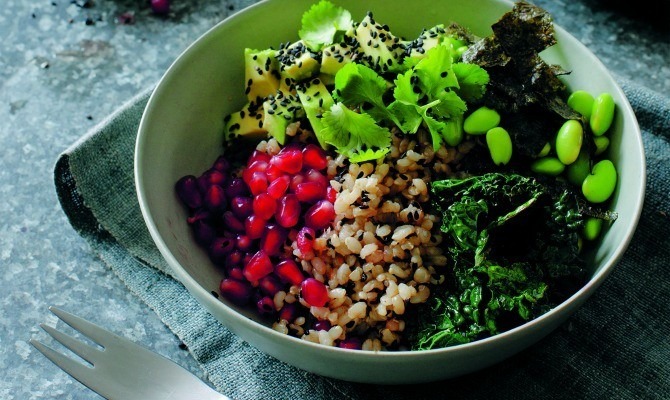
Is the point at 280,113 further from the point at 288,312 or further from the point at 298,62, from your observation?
the point at 288,312

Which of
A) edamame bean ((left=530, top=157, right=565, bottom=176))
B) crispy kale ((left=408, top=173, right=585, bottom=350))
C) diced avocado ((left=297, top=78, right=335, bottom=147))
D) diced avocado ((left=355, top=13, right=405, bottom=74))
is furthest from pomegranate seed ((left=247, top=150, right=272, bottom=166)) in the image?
edamame bean ((left=530, top=157, right=565, bottom=176))

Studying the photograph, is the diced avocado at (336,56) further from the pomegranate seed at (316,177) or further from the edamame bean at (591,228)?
the edamame bean at (591,228)

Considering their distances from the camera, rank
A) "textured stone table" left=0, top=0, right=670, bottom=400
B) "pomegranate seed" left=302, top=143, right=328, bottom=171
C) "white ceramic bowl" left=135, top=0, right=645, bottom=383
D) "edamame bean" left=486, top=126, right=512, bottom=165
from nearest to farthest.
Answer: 1. "white ceramic bowl" left=135, top=0, right=645, bottom=383
2. "edamame bean" left=486, top=126, right=512, bottom=165
3. "pomegranate seed" left=302, top=143, right=328, bottom=171
4. "textured stone table" left=0, top=0, right=670, bottom=400

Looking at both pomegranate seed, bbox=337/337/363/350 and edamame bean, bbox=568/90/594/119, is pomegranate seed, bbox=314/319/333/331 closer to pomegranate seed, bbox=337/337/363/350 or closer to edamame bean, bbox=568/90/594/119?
pomegranate seed, bbox=337/337/363/350

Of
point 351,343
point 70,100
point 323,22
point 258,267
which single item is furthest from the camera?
point 70,100

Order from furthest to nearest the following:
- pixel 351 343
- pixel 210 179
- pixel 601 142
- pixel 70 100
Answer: pixel 70 100 → pixel 210 179 → pixel 601 142 → pixel 351 343

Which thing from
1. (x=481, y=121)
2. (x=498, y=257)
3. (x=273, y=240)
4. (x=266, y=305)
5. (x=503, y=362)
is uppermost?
(x=481, y=121)

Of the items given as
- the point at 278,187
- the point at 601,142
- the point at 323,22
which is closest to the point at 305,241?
the point at 278,187

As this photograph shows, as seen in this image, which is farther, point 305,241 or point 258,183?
point 258,183

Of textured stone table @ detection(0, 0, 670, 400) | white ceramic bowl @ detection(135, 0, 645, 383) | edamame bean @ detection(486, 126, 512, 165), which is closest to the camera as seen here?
white ceramic bowl @ detection(135, 0, 645, 383)
